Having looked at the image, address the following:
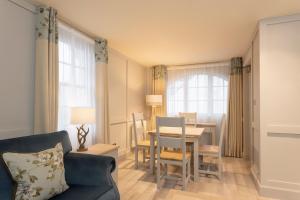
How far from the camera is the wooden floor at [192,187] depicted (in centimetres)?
254

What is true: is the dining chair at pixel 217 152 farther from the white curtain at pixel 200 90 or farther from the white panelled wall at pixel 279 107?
the white curtain at pixel 200 90

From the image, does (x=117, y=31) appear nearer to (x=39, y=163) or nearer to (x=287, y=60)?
(x=39, y=163)

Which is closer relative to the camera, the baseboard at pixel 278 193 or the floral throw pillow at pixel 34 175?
the floral throw pillow at pixel 34 175

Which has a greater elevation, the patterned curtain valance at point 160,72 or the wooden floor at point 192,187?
the patterned curtain valance at point 160,72

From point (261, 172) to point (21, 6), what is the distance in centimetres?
365

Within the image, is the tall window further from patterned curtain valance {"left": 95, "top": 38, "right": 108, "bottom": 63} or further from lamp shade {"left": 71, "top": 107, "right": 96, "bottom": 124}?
lamp shade {"left": 71, "top": 107, "right": 96, "bottom": 124}

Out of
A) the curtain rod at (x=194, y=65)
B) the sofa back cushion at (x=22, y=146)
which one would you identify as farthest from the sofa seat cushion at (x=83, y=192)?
the curtain rod at (x=194, y=65)

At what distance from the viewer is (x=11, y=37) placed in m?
2.02

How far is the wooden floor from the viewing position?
254 centimetres

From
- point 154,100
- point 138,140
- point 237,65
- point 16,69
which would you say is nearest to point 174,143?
point 138,140

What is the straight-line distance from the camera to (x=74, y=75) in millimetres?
2842

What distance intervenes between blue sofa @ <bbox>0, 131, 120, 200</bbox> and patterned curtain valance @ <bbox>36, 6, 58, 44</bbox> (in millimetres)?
1199

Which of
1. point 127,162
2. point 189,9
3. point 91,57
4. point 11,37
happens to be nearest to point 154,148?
point 127,162

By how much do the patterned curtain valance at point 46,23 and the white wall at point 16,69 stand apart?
0.31ft
